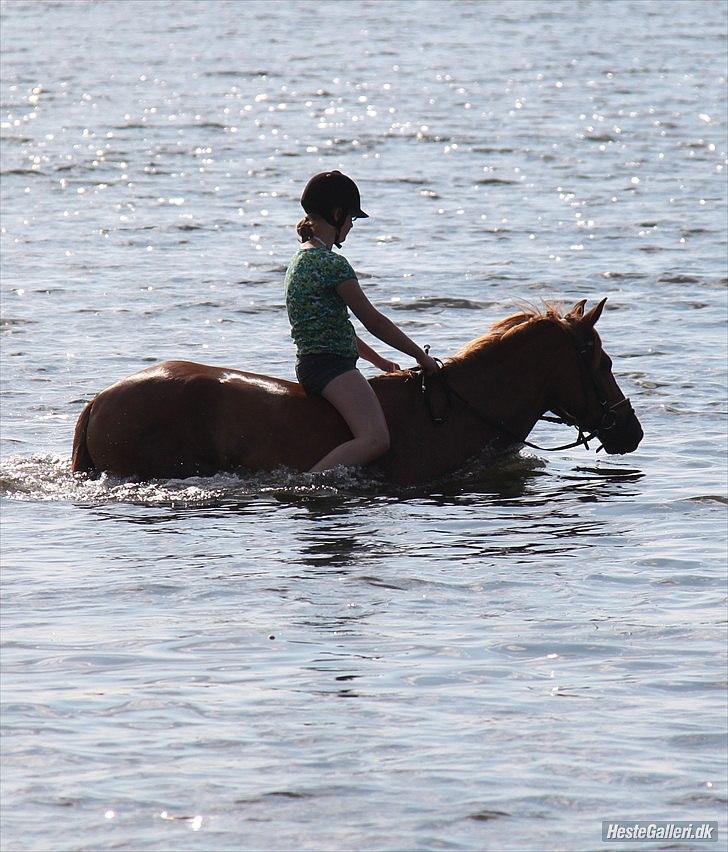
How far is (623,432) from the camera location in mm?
12352

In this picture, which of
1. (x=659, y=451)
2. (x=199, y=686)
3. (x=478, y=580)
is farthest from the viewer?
(x=659, y=451)

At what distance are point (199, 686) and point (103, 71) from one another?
123 ft

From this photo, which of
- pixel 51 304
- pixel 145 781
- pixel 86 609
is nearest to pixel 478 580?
pixel 86 609

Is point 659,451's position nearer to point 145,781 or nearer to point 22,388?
point 22,388

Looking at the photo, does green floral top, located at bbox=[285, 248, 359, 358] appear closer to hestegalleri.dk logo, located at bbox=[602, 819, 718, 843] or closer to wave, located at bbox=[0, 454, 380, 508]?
wave, located at bbox=[0, 454, 380, 508]

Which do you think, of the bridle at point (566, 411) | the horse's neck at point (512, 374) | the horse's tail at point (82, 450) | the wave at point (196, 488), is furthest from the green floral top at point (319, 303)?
the horse's tail at point (82, 450)

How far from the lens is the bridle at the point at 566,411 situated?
1180 cm

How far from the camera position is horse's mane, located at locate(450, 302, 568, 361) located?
12.1m

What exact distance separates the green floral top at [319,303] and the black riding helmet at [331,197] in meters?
0.25

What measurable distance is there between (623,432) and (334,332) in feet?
7.32

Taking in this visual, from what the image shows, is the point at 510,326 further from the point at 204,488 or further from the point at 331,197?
the point at 204,488

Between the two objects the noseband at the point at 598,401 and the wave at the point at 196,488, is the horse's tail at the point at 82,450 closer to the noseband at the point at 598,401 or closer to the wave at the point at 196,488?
the wave at the point at 196,488

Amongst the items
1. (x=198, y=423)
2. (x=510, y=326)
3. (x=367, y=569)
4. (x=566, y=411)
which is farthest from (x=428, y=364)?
(x=367, y=569)

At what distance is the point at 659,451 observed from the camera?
13.1 m
